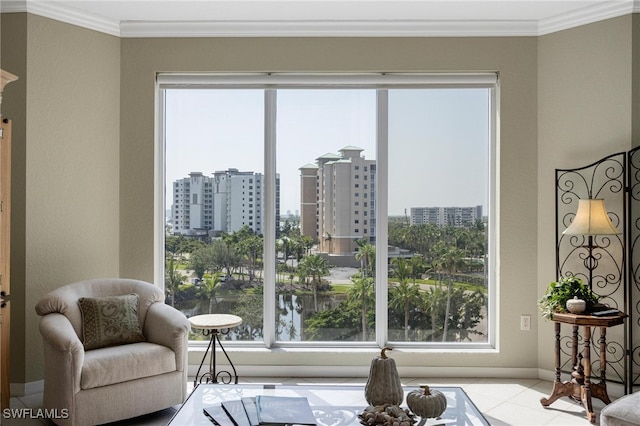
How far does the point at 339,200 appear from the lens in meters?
4.26

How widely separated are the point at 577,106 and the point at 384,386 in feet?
9.22

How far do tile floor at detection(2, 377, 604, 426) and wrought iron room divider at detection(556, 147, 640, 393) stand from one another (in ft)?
1.18

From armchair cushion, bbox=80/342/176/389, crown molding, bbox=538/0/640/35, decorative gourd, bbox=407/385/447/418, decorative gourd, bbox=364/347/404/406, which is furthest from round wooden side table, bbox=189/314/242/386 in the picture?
crown molding, bbox=538/0/640/35

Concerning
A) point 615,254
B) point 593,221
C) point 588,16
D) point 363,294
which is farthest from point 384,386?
point 588,16

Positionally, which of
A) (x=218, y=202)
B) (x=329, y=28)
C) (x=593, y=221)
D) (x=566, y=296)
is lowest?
(x=566, y=296)

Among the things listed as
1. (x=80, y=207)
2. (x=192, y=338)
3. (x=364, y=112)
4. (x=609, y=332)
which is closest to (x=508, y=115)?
(x=364, y=112)

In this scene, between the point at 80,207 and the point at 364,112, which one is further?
the point at 364,112

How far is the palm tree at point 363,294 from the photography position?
4242mm

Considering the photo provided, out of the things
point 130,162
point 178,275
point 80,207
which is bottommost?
point 178,275

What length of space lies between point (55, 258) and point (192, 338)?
124 cm

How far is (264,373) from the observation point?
411 cm

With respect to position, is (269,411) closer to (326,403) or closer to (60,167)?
(326,403)

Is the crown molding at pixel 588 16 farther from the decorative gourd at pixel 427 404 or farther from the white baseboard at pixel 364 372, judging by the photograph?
the decorative gourd at pixel 427 404

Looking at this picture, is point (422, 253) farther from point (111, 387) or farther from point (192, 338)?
point (111, 387)
